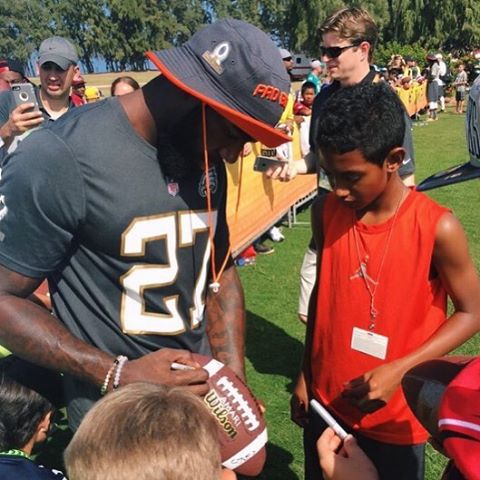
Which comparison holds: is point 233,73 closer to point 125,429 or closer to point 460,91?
point 125,429

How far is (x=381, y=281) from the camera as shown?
233 cm

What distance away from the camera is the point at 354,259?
2.38 meters

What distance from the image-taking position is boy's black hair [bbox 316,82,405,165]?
2.24 m

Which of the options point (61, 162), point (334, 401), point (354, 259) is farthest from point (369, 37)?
point (61, 162)

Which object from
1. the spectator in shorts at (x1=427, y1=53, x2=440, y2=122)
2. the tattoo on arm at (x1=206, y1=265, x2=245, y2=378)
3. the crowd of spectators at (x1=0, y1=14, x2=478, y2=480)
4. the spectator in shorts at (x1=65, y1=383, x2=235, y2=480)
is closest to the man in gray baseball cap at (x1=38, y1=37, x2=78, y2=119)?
the crowd of spectators at (x1=0, y1=14, x2=478, y2=480)

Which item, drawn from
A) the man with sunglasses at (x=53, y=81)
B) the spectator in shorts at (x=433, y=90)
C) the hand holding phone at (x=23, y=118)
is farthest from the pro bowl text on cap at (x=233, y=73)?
the spectator in shorts at (x=433, y=90)

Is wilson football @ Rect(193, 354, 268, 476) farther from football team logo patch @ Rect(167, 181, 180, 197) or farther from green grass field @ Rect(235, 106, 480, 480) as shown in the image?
green grass field @ Rect(235, 106, 480, 480)

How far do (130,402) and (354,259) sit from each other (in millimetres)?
1154

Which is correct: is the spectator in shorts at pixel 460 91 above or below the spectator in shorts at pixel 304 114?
below

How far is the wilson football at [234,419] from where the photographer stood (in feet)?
6.83

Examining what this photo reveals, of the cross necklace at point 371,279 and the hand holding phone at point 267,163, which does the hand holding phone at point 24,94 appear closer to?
the hand holding phone at point 267,163

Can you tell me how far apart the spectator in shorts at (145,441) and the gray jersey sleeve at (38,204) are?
1.68 feet

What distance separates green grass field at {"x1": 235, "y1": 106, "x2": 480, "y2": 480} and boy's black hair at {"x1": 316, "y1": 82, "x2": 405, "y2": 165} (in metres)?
2.34

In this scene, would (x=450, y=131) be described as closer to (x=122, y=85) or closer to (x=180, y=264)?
(x=122, y=85)
